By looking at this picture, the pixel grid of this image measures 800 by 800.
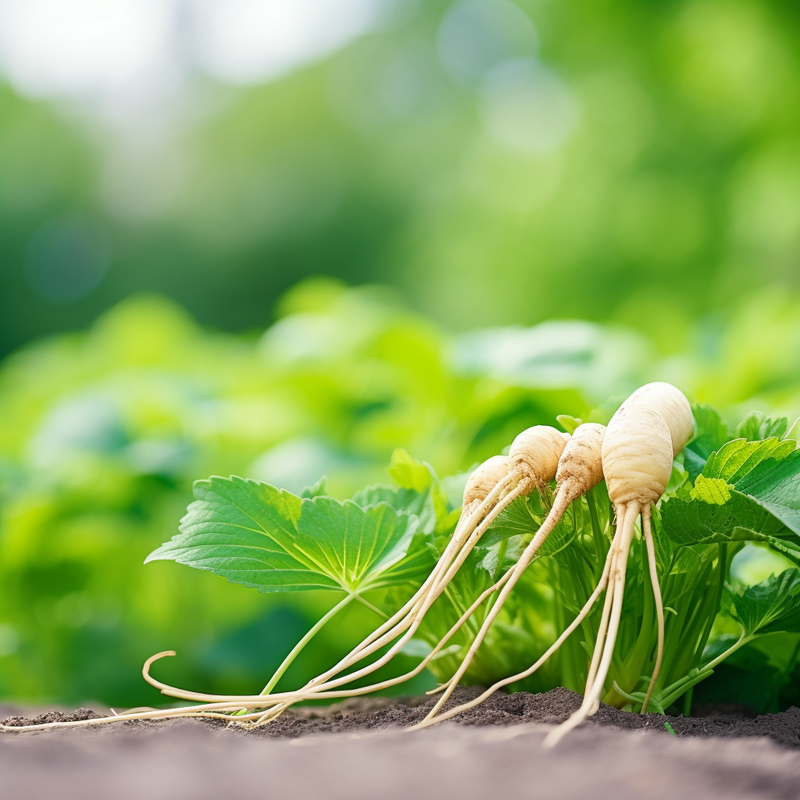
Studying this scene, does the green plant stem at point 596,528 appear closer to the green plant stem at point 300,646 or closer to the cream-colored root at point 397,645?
the cream-colored root at point 397,645

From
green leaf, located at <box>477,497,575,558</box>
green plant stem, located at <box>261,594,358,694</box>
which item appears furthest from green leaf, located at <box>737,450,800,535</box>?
green plant stem, located at <box>261,594,358,694</box>

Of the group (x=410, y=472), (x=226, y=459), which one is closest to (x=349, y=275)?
(x=226, y=459)

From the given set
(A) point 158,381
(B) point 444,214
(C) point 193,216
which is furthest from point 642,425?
(C) point 193,216

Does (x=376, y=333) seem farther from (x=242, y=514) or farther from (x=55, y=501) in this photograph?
(x=242, y=514)

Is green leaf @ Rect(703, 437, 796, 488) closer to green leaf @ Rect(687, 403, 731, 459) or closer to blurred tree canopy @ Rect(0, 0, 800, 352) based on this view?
green leaf @ Rect(687, 403, 731, 459)

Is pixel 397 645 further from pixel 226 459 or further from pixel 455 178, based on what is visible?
pixel 455 178

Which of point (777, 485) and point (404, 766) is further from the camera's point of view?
point (777, 485)
